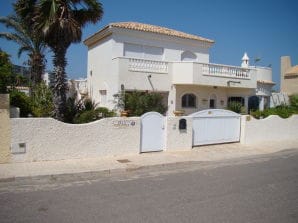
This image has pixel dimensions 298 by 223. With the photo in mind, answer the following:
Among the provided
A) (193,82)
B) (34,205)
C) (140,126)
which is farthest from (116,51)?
(34,205)

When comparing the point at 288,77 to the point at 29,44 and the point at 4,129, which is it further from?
the point at 4,129

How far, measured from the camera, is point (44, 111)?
46.3ft

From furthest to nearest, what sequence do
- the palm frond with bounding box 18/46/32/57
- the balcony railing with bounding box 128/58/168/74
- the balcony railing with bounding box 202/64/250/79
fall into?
the palm frond with bounding box 18/46/32/57 < the balcony railing with bounding box 202/64/250/79 < the balcony railing with bounding box 128/58/168/74

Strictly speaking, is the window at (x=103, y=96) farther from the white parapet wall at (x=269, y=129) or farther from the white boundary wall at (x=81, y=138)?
the white parapet wall at (x=269, y=129)

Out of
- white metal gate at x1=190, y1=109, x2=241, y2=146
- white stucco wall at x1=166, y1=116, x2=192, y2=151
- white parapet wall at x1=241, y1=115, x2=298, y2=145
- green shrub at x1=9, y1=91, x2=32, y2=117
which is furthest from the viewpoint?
white parapet wall at x1=241, y1=115, x2=298, y2=145

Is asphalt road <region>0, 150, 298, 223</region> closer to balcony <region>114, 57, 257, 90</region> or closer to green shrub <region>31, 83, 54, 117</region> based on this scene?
green shrub <region>31, 83, 54, 117</region>

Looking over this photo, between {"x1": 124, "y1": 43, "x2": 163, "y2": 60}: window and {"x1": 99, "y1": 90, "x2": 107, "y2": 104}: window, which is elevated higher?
{"x1": 124, "y1": 43, "x2": 163, "y2": 60}: window

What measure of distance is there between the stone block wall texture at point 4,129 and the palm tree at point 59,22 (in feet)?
14.0

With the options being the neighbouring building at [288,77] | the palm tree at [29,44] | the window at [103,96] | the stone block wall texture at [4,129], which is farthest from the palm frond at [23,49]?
the neighbouring building at [288,77]

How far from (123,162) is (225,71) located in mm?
13059

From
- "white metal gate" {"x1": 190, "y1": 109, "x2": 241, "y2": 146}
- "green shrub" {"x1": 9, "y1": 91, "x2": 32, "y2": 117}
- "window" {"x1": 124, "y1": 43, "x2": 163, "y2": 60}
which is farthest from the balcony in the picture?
"green shrub" {"x1": 9, "y1": 91, "x2": 32, "y2": 117}

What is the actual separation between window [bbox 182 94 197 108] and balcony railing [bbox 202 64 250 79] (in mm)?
2142

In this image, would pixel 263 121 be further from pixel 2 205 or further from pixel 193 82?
pixel 2 205

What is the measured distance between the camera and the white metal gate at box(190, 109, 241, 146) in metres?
13.7
